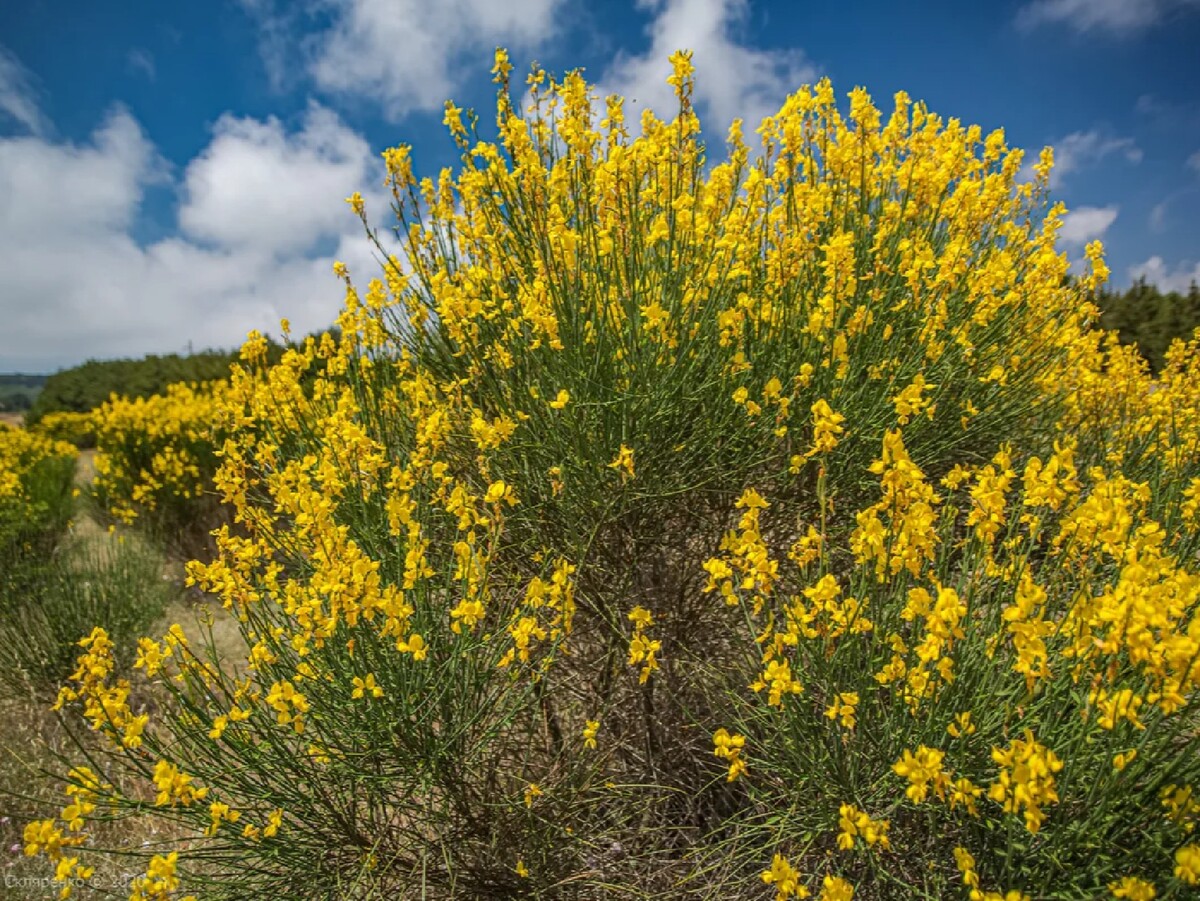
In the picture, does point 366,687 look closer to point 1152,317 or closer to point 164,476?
point 164,476

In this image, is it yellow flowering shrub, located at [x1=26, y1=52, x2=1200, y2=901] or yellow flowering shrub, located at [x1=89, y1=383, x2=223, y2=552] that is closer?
yellow flowering shrub, located at [x1=26, y1=52, x2=1200, y2=901]

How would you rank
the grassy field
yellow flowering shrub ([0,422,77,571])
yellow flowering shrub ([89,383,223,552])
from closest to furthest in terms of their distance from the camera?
the grassy field
yellow flowering shrub ([0,422,77,571])
yellow flowering shrub ([89,383,223,552])

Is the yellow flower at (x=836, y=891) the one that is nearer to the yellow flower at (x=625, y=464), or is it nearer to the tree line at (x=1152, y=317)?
the yellow flower at (x=625, y=464)

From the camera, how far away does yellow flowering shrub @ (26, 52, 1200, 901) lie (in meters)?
1.69

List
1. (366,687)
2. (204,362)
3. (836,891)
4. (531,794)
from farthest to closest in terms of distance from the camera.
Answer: (204,362) → (531,794) → (366,687) → (836,891)

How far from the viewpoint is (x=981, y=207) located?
10.6ft

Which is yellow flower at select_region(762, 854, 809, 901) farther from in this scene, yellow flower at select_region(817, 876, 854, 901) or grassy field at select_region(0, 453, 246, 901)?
grassy field at select_region(0, 453, 246, 901)

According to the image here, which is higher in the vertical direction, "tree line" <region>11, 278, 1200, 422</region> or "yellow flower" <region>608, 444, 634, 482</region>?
"tree line" <region>11, 278, 1200, 422</region>

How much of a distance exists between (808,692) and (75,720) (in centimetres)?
431

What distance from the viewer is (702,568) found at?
292 centimetres

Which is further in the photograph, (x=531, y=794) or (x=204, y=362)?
(x=204, y=362)

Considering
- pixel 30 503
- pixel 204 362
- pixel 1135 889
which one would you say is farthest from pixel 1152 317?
pixel 204 362

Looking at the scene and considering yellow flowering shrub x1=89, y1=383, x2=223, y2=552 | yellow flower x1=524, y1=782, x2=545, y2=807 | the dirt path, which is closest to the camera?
yellow flower x1=524, y1=782, x2=545, y2=807

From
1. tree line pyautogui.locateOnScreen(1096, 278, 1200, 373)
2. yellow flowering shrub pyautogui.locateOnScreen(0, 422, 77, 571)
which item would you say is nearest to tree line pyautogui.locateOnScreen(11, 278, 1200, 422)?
tree line pyautogui.locateOnScreen(1096, 278, 1200, 373)
